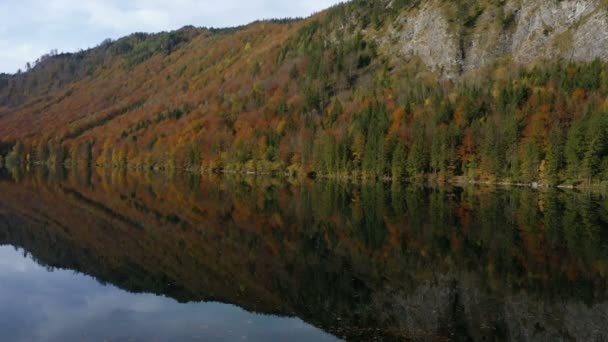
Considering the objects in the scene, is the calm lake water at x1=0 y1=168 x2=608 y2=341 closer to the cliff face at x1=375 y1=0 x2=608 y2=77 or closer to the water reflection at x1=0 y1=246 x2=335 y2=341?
the water reflection at x1=0 y1=246 x2=335 y2=341

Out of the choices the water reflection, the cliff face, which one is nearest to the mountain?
the cliff face

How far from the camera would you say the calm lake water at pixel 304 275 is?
19.2 m

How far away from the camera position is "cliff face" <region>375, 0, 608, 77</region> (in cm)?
12512

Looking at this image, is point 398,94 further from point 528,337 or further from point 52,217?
point 528,337

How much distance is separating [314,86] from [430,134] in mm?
72790

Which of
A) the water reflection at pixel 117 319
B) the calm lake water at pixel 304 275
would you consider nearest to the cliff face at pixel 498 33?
the calm lake water at pixel 304 275

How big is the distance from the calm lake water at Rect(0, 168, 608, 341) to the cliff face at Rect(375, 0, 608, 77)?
93.6 m

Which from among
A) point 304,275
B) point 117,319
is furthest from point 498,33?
point 117,319

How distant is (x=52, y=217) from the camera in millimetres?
47281

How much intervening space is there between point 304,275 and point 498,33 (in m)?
138

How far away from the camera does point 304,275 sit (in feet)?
86.3

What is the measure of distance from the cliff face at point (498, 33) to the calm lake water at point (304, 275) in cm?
9363

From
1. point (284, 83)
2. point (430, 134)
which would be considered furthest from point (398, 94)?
point (284, 83)

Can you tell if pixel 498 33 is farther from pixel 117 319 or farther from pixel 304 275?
pixel 117 319
